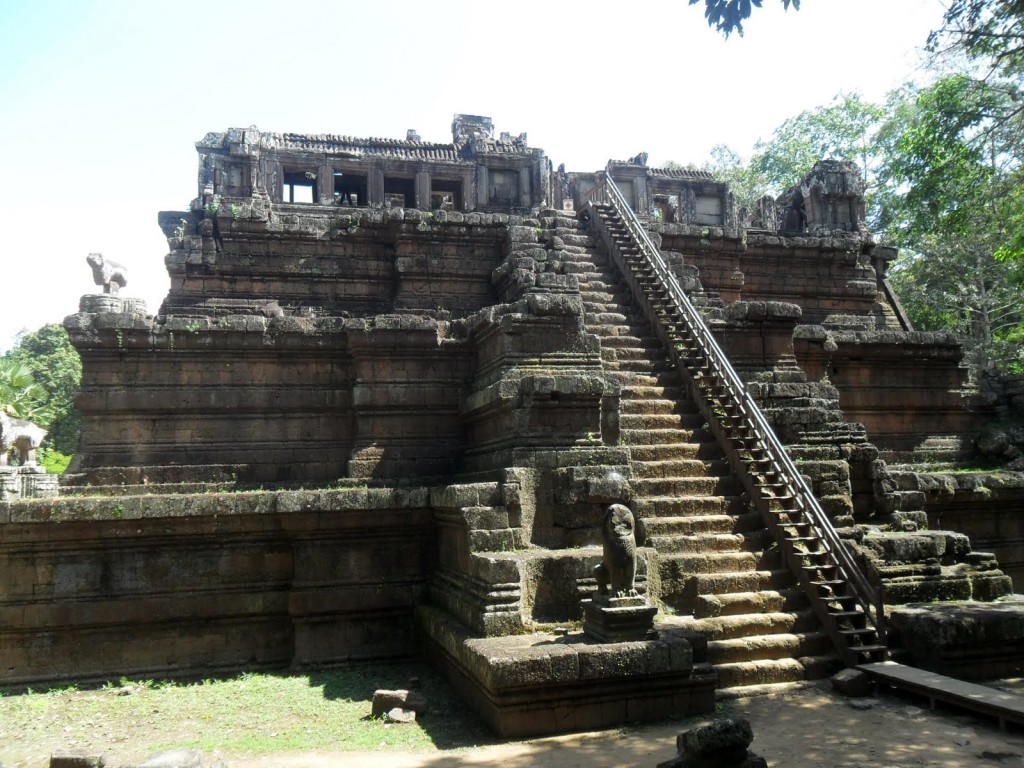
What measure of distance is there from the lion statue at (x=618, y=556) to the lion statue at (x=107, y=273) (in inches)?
363

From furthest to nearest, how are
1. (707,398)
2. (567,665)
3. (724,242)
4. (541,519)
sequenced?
(724,242), (707,398), (541,519), (567,665)

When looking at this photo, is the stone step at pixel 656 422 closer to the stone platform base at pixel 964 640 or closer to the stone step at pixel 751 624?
the stone step at pixel 751 624

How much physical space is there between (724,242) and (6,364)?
37875 millimetres

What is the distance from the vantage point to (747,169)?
43219 mm

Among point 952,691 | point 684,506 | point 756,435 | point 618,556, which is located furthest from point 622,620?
point 756,435

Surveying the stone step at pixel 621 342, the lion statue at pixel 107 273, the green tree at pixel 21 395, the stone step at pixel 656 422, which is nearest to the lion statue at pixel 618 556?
the stone step at pixel 656 422

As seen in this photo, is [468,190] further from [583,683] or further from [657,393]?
[583,683]

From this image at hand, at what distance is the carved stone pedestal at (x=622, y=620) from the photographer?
19.9ft

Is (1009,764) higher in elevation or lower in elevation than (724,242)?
lower

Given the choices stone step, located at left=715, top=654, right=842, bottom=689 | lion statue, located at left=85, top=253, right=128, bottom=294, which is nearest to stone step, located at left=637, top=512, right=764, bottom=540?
stone step, located at left=715, top=654, right=842, bottom=689

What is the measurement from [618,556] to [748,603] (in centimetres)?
167

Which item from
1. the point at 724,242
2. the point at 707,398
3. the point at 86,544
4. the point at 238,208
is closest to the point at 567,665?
the point at 707,398

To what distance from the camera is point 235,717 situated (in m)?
6.68

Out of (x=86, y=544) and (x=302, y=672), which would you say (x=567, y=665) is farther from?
(x=86, y=544)
